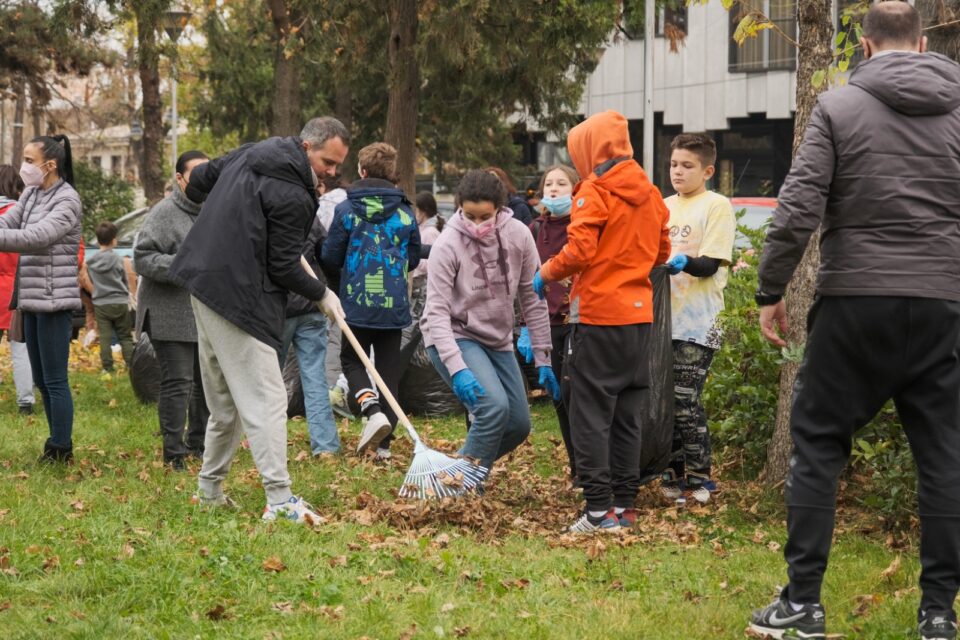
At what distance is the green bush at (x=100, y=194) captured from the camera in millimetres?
26234

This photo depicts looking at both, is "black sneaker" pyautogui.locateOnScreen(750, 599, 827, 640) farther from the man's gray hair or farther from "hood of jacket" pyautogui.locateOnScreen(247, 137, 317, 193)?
the man's gray hair

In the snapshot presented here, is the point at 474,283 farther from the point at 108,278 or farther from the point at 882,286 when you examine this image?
the point at 108,278

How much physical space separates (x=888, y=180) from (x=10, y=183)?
723cm

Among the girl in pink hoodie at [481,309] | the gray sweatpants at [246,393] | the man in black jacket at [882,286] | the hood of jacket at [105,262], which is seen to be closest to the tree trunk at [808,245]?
the girl in pink hoodie at [481,309]

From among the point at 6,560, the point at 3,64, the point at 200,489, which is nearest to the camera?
the point at 6,560

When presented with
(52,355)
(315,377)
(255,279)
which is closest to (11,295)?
(52,355)

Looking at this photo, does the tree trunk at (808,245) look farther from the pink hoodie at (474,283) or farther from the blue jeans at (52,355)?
the blue jeans at (52,355)

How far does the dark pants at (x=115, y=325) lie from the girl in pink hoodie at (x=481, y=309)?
279 inches

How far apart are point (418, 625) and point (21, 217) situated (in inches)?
166

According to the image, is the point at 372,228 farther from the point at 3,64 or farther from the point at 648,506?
the point at 3,64

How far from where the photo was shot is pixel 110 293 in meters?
12.9

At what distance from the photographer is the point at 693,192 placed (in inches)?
260

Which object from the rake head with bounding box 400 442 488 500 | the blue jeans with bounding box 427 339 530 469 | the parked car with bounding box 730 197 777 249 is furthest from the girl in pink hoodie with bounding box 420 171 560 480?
the parked car with bounding box 730 197 777 249

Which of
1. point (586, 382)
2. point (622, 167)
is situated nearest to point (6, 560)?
point (586, 382)
